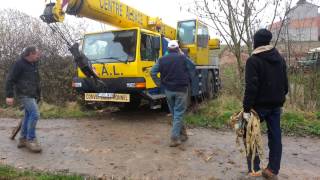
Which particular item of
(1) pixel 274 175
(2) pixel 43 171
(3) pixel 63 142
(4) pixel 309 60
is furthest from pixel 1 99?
(1) pixel 274 175

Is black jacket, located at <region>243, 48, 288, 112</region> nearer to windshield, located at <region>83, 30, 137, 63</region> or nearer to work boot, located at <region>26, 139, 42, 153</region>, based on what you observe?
work boot, located at <region>26, 139, 42, 153</region>

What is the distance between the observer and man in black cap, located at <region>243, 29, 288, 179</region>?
4973 millimetres

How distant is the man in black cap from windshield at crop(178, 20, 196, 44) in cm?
733

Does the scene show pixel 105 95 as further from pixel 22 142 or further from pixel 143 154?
pixel 143 154

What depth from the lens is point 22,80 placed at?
22.9 ft

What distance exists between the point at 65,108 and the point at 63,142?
427cm

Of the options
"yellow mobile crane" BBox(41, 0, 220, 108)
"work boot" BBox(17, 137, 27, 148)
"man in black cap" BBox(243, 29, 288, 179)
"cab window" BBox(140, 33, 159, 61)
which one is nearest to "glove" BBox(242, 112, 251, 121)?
"man in black cap" BBox(243, 29, 288, 179)

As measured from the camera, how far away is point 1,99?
46.1 feet

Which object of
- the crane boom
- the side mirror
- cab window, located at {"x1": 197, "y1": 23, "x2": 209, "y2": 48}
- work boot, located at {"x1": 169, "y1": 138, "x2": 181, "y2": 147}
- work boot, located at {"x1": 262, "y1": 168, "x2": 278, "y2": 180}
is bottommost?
work boot, located at {"x1": 262, "y1": 168, "x2": 278, "y2": 180}

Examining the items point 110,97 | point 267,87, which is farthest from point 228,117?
point 267,87

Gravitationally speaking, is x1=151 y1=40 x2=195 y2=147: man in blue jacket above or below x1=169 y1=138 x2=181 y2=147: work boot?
above

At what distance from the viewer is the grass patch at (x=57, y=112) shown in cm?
1110

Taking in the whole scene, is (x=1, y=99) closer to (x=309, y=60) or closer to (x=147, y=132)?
(x=147, y=132)

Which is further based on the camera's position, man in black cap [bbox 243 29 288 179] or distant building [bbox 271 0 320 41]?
distant building [bbox 271 0 320 41]
